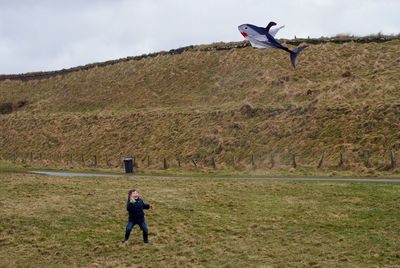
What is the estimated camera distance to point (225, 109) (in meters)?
55.7

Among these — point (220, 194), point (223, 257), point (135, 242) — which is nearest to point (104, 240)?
point (135, 242)

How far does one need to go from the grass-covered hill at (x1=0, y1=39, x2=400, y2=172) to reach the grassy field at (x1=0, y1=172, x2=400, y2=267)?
10848 millimetres

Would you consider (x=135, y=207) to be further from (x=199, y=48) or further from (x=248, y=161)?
(x=199, y=48)

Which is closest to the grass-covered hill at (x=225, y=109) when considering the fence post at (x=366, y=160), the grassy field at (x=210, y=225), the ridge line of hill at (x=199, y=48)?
the fence post at (x=366, y=160)

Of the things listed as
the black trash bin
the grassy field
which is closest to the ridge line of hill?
the black trash bin

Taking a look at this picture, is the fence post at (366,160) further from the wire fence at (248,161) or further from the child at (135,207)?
the child at (135,207)

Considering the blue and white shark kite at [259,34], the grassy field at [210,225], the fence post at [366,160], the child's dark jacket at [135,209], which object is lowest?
the grassy field at [210,225]

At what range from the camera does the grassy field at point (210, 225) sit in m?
19.2

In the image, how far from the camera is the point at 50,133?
2675 inches

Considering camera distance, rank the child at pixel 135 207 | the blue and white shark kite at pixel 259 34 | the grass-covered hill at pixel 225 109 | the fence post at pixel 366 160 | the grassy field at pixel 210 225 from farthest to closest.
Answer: the grass-covered hill at pixel 225 109 < the fence post at pixel 366 160 < the blue and white shark kite at pixel 259 34 < the child at pixel 135 207 < the grassy field at pixel 210 225

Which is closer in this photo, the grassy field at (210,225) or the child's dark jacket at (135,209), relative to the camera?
the grassy field at (210,225)

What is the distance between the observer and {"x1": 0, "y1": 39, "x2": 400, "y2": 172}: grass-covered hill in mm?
42750

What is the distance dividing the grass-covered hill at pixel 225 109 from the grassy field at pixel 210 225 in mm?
10848

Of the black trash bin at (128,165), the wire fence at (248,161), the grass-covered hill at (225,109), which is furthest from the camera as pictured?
the grass-covered hill at (225,109)
